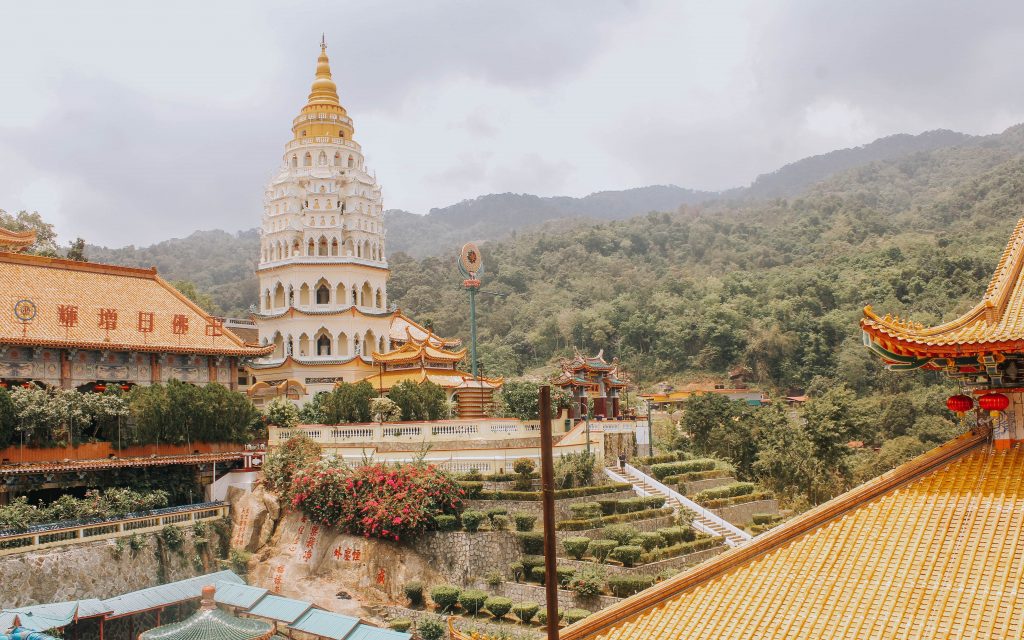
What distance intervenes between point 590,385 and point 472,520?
10430 millimetres

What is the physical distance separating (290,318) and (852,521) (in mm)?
35817

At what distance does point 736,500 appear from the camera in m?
30.6

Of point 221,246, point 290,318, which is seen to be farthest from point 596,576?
point 221,246

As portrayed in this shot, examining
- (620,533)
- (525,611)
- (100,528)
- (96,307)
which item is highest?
(96,307)

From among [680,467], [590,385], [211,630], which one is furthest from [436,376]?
[211,630]

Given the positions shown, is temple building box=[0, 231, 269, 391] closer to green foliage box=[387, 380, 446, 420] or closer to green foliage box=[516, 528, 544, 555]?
green foliage box=[387, 380, 446, 420]

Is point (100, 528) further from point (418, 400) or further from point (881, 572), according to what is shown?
point (881, 572)

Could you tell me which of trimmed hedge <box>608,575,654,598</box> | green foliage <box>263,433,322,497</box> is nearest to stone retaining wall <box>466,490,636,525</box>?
trimmed hedge <box>608,575,654,598</box>

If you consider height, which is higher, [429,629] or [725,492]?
[725,492]

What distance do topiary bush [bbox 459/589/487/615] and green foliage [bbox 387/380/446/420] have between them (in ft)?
38.0

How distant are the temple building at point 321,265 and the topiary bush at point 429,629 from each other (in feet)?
63.0

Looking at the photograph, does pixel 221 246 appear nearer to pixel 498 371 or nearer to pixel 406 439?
pixel 498 371

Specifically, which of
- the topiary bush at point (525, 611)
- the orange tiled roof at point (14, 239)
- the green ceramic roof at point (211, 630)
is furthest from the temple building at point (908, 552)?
the orange tiled roof at point (14, 239)

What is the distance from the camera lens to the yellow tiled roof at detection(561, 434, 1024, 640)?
8.66 metres
